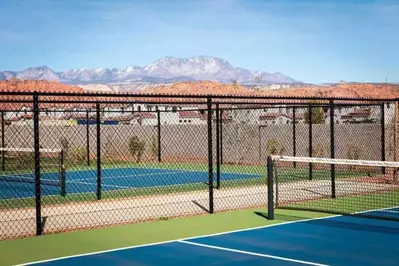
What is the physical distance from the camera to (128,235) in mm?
11352

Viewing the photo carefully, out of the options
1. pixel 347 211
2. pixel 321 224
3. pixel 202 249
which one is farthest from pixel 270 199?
pixel 202 249

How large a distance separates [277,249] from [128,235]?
109 inches

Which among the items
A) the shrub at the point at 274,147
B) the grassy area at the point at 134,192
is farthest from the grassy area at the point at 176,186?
the shrub at the point at 274,147

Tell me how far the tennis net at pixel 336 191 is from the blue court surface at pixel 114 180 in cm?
334

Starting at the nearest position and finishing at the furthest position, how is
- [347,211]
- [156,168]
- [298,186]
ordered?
[347,211] < [298,186] < [156,168]

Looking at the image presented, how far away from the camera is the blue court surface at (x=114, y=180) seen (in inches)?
751

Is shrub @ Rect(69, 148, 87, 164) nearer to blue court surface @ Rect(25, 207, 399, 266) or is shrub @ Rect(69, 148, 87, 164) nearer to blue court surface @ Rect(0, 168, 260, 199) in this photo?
blue court surface @ Rect(0, 168, 260, 199)

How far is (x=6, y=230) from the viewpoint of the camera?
12055mm

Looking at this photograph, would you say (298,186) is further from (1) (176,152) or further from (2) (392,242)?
(1) (176,152)

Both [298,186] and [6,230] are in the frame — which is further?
[298,186]

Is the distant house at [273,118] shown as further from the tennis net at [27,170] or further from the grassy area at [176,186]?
the tennis net at [27,170]

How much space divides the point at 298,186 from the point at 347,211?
4.40 meters

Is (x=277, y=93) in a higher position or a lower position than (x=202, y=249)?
higher

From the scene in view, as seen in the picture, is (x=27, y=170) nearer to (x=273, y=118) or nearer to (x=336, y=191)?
(x=336, y=191)
